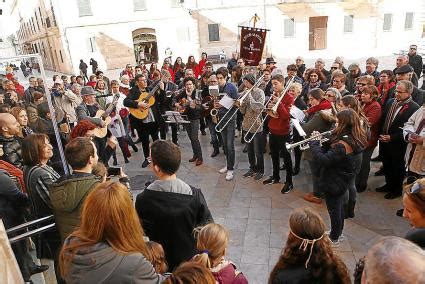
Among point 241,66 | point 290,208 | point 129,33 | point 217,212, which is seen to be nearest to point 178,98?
point 241,66

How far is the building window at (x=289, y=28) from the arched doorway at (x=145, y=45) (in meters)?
10.5

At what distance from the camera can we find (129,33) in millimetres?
26859

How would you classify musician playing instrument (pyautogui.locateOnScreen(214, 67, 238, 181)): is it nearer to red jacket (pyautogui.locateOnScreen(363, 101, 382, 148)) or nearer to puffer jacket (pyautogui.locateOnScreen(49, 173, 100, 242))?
red jacket (pyautogui.locateOnScreen(363, 101, 382, 148))

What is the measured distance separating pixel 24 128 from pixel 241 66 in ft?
18.2

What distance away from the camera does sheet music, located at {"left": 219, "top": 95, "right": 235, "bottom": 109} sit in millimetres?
6152

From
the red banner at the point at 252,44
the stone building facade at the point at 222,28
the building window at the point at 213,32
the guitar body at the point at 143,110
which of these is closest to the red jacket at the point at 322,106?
the red banner at the point at 252,44

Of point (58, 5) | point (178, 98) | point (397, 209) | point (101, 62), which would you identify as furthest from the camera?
point (101, 62)

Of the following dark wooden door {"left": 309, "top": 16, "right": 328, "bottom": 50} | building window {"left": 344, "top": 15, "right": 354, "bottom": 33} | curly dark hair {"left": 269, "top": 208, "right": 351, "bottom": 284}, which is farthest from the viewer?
dark wooden door {"left": 309, "top": 16, "right": 328, "bottom": 50}

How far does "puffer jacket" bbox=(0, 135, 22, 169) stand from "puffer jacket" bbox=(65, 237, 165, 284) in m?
2.72

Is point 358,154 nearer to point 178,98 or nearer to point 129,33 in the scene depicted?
point 178,98

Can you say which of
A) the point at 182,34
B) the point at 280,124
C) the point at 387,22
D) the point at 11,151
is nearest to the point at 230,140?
the point at 280,124

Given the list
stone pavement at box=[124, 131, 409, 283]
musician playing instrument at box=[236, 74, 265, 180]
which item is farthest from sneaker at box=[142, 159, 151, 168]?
musician playing instrument at box=[236, 74, 265, 180]

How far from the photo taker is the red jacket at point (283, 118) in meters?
5.36

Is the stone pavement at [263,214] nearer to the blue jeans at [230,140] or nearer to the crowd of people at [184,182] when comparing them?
the crowd of people at [184,182]
